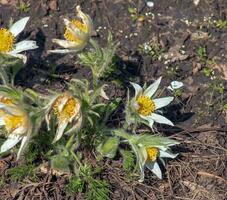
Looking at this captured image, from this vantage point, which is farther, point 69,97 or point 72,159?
point 72,159

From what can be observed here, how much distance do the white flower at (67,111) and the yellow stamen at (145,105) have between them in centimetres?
43

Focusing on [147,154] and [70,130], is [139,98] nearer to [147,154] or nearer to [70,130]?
[147,154]

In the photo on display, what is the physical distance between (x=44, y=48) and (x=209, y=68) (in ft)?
3.13

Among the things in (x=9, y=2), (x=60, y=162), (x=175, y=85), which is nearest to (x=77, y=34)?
(x=60, y=162)

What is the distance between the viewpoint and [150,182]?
3027 millimetres

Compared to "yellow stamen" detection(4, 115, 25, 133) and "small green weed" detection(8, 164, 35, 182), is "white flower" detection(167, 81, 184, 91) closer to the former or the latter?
"small green weed" detection(8, 164, 35, 182)

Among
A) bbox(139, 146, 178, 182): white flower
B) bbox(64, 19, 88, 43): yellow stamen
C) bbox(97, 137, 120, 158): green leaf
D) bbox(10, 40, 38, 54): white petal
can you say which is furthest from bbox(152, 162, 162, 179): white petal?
bbox(10, 40, 38, 54): white petal

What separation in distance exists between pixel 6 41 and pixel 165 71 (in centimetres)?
101

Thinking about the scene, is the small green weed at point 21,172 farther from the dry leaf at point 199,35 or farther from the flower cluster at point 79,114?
the dry leaf at point 199,35

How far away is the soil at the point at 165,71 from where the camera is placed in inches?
118

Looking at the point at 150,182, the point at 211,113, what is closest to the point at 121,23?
the point at 211,113

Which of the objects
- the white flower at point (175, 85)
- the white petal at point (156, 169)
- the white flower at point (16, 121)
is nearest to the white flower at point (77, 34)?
the white flower at point (16, 121)

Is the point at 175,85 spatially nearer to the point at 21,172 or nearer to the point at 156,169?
the point at 156,169

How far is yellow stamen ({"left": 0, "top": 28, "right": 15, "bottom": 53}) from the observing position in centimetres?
282
